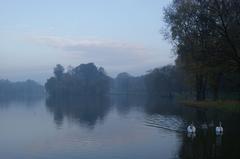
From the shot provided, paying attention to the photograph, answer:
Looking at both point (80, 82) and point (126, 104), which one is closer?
point (126, 104)

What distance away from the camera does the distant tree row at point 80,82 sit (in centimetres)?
18888

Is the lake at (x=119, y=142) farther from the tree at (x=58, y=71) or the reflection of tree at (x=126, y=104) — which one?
the tree at (x=58, y=71)

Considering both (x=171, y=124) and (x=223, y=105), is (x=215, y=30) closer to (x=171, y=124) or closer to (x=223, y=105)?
(x=171, y=124)

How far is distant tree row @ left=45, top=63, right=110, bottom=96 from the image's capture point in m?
189

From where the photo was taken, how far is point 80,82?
7608 inches

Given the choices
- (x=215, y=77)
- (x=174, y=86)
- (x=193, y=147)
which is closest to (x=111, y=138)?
(x=193, y=147)

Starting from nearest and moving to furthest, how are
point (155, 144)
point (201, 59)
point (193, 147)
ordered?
point (193, 147) < point (155, 144) < point (201, 59)

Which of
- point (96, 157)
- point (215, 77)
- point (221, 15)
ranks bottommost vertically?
point (96, 157)

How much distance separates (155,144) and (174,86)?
8994 centimetres

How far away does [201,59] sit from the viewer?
44.1 metres

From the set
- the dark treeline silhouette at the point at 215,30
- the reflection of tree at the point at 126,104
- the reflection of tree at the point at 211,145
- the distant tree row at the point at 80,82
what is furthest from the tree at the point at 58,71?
the reflection of tree at the point at 211,145

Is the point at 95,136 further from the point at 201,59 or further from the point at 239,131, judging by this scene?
the point at 201,59

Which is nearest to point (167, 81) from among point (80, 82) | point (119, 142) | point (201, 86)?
point (201, 86)

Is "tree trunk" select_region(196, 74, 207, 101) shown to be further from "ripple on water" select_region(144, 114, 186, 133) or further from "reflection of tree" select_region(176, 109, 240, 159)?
"reflection of tree" select_region(176, 109, 240, 159)
